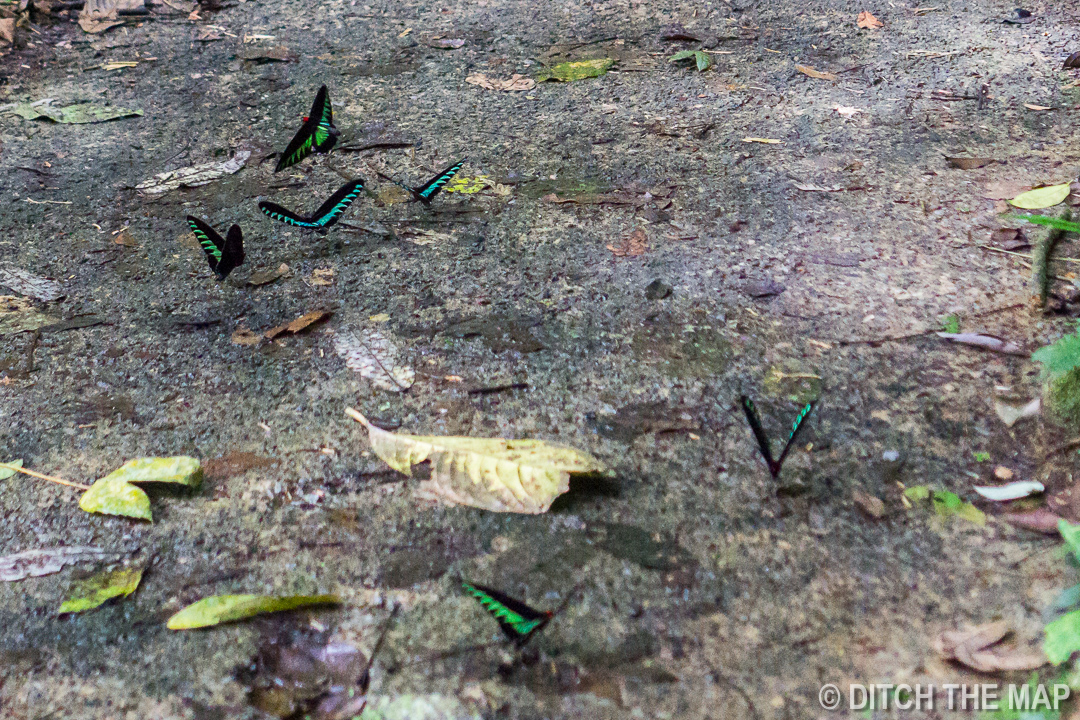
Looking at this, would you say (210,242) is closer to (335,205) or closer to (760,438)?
(335,205)

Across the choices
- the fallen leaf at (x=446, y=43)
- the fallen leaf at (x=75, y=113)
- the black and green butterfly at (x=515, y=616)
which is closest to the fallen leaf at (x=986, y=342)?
the black and green butterfly at (x=515, y=616)

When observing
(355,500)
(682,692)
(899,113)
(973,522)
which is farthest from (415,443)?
(899,113)

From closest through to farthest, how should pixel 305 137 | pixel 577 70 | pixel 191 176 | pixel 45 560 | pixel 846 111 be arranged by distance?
1. pixel 45 560
2. pixel 305 137
3. pixel 191 176
4. pixel 846 111
5. pixel 577 70

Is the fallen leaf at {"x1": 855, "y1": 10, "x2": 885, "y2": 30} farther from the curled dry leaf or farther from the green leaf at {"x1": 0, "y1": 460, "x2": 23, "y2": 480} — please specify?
the green leaf at {"x1": 0, "y1": 460, "x2": 23, "y2": 480}

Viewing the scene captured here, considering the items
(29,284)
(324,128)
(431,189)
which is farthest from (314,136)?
(29,284)

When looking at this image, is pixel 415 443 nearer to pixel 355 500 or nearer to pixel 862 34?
pixel 355 500
